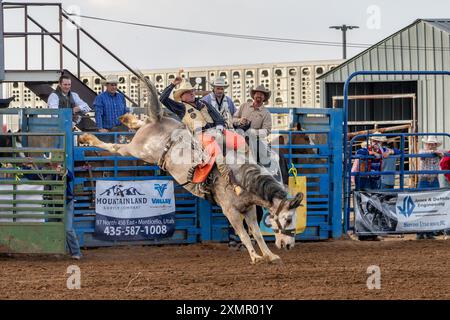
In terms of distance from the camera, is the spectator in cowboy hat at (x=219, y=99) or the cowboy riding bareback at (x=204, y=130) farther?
the spectator in cowboy hat at (x=219, y=99)

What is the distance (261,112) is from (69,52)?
489cm

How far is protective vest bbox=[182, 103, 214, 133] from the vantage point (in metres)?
13.3

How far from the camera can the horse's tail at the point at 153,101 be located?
43.9 feet

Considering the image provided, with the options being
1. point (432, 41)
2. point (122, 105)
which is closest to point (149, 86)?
point (122, 105)

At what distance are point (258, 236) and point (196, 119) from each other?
2.06m

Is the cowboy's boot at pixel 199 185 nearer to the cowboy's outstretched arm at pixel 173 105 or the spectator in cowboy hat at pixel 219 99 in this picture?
the cowboy's outstretched arm at pixel 173 105

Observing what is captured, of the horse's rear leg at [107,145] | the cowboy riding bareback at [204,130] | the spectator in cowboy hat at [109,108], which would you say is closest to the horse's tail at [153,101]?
the cowboy riding bareback at [204,130]

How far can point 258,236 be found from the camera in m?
12.1

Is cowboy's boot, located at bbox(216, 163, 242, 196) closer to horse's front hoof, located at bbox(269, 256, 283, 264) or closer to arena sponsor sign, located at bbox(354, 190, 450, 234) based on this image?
horse's front hoof, located at bbox(269, 256, 283, 264)

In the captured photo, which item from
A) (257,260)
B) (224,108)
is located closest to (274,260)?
(257,260)

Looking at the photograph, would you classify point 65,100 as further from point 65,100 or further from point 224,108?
point 224,108

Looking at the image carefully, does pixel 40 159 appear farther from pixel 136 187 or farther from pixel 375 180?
pixel 375 180
